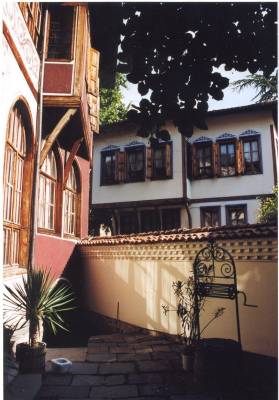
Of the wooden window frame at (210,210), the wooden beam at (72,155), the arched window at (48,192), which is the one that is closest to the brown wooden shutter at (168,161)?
the wooden window frame at (210,210)

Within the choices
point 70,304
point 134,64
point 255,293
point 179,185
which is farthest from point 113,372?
point 179,185

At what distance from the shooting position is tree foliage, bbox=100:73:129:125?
2025cm

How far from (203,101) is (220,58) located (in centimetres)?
47

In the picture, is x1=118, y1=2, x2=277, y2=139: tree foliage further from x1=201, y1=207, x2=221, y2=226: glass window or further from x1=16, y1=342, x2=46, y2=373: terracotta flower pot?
x1=201, y1=207, x2=221, y2=226: glass window

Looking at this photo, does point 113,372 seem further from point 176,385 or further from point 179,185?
point 179,185

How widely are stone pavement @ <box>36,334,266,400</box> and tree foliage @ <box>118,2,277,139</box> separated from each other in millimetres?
3241

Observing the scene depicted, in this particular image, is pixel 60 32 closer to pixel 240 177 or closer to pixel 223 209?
pixel 240 177

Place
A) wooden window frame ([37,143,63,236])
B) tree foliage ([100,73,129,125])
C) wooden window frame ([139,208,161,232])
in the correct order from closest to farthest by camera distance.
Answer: wooden window frame ([37,143,63,236])
wooden window frame ([139,208,161,232])
tree foliage ([100,73,129,125])

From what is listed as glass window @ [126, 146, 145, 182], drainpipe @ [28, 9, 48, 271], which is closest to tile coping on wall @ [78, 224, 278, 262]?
drainpipe @ [28, 9, 48, 271]

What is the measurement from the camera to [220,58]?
3.75 metres

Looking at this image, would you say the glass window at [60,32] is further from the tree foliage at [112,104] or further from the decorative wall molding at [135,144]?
the tree foliage at [112,104]

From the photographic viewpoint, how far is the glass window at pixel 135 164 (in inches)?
649

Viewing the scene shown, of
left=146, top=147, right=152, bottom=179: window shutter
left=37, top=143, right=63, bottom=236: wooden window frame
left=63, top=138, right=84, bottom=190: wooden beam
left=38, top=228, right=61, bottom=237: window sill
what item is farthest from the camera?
left=146, top=147, right=152, bottom=179: window shutter

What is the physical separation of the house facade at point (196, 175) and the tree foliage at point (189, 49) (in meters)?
11.5
